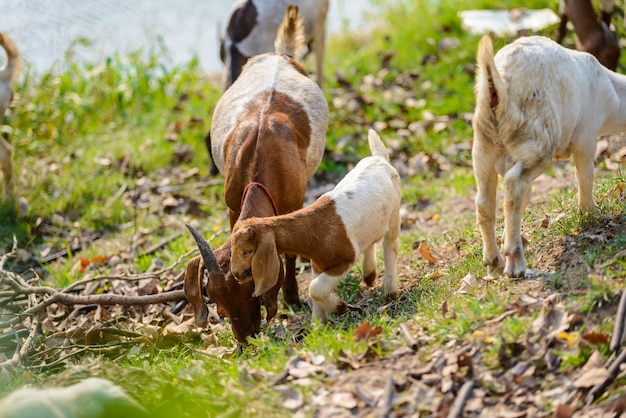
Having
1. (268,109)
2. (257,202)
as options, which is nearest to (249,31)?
(268,109)

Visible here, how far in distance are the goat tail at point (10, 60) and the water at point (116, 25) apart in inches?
87.6

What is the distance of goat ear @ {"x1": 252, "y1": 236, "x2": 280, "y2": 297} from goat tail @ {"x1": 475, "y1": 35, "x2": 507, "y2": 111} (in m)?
1.33

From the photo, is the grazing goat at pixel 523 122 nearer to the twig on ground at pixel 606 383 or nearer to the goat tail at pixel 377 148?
the goat tail at pixel 377 148

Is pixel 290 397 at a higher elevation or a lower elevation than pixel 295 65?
lower

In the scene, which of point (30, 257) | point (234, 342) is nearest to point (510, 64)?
point (234, 342)

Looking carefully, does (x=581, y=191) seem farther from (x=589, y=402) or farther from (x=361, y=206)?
(x=589, y=402)

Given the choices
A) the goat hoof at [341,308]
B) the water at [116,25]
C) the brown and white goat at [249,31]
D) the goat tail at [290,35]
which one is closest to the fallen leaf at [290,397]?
the goat hoof at [341,308]

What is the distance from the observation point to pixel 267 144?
17.2 ft

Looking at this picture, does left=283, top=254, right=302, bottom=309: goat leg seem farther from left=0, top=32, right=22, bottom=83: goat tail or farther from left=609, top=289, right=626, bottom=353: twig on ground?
left=0, top=32, right=22, bottom=83: goat tail

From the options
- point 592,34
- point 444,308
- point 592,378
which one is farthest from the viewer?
point 592,34

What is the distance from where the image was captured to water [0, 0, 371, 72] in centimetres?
1136

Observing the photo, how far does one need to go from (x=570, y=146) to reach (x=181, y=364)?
8.20ft

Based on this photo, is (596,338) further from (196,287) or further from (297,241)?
(196,287)

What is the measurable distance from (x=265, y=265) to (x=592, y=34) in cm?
445
